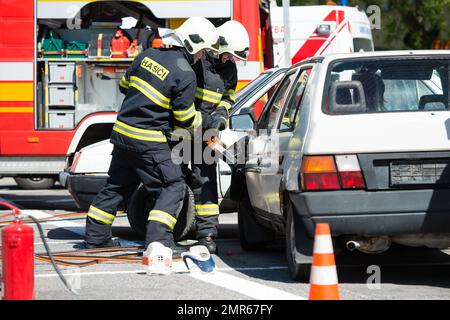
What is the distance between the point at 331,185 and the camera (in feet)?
22.9

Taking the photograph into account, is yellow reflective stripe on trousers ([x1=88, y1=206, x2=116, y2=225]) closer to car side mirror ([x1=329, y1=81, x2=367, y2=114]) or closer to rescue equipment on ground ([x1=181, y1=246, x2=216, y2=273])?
rescue equipment on ground ([x1=181, y1=246, x2=216, y2=273])

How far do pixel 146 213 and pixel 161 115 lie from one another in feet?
4.43

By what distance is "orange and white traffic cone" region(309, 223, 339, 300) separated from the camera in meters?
5.86

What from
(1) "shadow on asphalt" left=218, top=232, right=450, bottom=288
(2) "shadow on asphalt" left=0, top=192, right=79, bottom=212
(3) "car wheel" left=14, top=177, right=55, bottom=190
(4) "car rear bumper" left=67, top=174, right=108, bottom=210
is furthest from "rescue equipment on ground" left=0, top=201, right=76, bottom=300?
(3) "car wheel" left=14, top=177, right=55, bottom=190

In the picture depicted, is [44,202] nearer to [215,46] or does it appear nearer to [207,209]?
[207,209]

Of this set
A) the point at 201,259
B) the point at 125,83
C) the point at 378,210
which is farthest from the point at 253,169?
the point at 378,210

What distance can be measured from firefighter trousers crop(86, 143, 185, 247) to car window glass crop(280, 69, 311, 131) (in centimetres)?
100

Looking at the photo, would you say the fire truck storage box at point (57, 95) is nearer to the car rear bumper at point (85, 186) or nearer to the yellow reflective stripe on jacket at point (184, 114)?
the car rear bumper at point (85, 186)

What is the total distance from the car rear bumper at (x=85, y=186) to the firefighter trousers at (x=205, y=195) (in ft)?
5.32

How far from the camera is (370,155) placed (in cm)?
698

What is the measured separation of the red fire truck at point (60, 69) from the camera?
43.2 ft

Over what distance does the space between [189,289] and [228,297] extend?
438 mm

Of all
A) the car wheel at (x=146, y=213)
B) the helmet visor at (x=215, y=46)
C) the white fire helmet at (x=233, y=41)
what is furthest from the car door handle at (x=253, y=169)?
the white fire helmet at (x=233, y=41)
